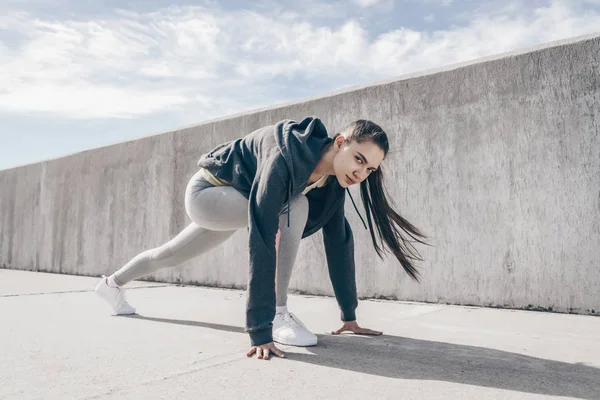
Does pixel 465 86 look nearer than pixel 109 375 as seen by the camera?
No

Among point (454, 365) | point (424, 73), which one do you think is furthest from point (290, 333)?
point (424, 73)

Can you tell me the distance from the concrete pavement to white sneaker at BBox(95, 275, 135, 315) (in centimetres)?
9

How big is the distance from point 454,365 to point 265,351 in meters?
0.64

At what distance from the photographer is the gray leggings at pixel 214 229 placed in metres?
2.03

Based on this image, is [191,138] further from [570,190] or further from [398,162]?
[570,190]

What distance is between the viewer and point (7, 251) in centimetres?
704

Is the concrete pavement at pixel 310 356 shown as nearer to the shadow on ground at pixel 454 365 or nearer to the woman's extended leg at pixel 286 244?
the shadow on ground at pixel 454 365

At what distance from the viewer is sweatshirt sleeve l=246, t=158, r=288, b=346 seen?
5.86 ft

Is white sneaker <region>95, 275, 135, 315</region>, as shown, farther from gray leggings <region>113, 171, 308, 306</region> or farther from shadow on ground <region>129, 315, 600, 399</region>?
shadow on ground <region>129, 315, 600, 399</region>

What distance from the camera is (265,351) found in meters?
1.78

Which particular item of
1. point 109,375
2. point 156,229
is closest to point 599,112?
point 109,375

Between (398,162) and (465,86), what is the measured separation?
1.96 feet

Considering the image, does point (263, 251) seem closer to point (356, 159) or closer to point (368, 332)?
point (356, 159)

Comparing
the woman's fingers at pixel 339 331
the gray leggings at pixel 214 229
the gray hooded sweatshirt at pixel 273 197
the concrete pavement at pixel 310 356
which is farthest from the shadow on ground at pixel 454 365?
the gray leggings at pixel 214 229
